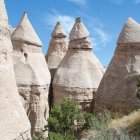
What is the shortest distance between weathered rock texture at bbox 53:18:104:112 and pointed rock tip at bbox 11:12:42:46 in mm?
1999

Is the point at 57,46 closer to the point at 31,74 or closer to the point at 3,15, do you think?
the point at 31,74

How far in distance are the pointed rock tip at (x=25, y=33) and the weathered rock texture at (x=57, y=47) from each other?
14.7ft

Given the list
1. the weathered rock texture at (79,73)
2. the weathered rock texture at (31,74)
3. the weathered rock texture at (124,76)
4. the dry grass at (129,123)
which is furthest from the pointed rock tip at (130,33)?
the dry grass at (129,123)

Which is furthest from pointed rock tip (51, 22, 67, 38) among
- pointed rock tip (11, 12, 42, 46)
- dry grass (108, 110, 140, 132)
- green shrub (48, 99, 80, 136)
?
dry grass (108, 110, 140, 132)

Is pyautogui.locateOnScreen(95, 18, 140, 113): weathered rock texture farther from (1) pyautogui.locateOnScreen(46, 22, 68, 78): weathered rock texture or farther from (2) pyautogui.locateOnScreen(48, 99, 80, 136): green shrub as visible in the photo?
(1) pyautogui.locateOnScreen(46, 22, 68, 78): weathered rock texture

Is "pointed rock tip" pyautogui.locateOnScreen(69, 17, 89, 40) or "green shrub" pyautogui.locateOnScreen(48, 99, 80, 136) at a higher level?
"pointed rock tip" pyautogui.locateOnScreen(69, 17, 89, 40)

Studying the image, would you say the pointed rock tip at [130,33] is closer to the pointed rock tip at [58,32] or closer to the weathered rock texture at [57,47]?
the weathered rock texture at [57,47]

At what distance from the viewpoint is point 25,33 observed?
64.4ft

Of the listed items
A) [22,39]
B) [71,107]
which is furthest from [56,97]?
[71,107]

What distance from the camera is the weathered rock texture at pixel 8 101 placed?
899 centimetres

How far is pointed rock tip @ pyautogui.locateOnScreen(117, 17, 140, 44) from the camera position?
56.4ft

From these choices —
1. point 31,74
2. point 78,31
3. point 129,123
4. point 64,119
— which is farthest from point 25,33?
point 129,123

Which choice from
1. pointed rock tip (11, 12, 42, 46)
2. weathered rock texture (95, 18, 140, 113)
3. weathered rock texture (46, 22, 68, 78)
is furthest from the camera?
weathered rock texture (46, 22, 68, 78)

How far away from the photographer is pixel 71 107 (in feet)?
50.6
